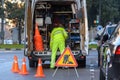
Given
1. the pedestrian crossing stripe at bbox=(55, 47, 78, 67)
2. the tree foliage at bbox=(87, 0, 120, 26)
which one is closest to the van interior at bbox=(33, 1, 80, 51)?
the pedestrian crossing stripe at bbox=(55, 47, 78, 67)

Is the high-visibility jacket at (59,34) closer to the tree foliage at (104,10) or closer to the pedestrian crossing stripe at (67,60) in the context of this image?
the pedestrian crossing stripe at (67,60)

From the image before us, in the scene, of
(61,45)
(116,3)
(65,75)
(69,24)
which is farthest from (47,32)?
(116,3)

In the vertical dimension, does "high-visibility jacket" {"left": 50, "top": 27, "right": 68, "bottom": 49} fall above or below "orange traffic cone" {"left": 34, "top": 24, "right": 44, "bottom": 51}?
above

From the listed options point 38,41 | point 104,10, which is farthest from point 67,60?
point 104,10

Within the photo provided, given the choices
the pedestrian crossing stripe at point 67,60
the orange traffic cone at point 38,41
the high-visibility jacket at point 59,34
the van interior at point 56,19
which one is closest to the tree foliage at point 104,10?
the van interior at point 56,19

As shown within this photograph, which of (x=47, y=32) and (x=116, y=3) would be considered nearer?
(x=47, y=32)

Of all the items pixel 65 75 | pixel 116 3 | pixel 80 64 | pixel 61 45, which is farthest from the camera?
pixel 116 3

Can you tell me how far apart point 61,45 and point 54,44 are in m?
0.29

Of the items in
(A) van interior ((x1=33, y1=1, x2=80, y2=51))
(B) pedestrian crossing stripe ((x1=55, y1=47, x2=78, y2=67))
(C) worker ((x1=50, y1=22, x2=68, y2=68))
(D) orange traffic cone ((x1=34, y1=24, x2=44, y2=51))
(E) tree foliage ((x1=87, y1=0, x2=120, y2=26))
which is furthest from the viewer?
(E) tree foliage ((x1=87, y1=0, x2=120, y2=26))

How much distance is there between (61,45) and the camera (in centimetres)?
1861

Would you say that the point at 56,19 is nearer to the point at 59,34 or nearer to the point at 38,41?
the point at 38,41

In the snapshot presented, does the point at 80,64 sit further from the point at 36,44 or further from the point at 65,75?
the point at 65,75

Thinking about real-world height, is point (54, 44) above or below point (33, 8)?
below

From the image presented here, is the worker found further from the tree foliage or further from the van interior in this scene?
the tree foliage
